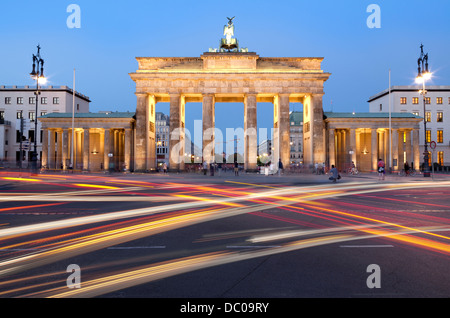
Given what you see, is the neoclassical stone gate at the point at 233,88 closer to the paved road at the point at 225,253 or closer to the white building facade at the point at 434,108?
the white building facade at the point at 434,108

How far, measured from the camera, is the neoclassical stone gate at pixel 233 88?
5116cm

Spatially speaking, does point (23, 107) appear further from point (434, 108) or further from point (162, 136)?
point (434, 108)

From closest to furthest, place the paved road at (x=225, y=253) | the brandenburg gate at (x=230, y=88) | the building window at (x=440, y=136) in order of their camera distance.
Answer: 1. the paved road at (x=225, y=253)
2. the brandenburg gate at (x=230, y=88)
3. the building window at (x=440, y=136)

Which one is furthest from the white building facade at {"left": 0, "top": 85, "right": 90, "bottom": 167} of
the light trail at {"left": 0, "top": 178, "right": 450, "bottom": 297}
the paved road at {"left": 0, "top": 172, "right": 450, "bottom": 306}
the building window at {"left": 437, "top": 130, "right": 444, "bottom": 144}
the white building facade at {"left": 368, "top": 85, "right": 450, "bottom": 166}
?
the building window at {"left": 437, "top": 130, "right": 444, "bottom": 144}

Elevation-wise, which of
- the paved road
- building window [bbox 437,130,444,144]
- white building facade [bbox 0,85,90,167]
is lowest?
the paved road

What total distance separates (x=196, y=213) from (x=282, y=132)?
138 ft

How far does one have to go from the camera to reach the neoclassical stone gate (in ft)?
168

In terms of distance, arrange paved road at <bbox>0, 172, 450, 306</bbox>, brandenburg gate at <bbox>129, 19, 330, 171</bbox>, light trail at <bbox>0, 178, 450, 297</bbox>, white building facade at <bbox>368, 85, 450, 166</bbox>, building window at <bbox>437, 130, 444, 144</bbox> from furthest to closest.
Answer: building window at <bbox>437, 130, 444, 144</bbox>, white building facade at <bbox>368, 85, 450, 166</bbox>, brandenburg gate at <bbox>129, 19, 330, 171</bbox>, light trail at <bbox>0, 178, 450, 297</bbox>, paved road at <bbox>0, 172, 450, 306</bbox>

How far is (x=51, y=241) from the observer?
7379mm

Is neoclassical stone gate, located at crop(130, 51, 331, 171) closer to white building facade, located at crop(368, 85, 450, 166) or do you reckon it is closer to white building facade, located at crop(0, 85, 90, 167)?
white building facade, located at crop(368, 85, 450, 166)

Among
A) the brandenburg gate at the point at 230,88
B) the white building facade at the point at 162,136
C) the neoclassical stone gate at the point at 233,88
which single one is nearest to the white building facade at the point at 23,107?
the white building facade at the point at 162,136

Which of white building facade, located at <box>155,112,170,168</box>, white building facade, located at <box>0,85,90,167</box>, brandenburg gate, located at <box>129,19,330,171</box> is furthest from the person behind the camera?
white building facade, located at <box>155,112,170,168</box>

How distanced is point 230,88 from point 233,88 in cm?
49

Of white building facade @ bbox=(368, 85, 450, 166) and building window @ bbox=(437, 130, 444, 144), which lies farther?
building window @ bbox=(437, 130, 444, 144)
